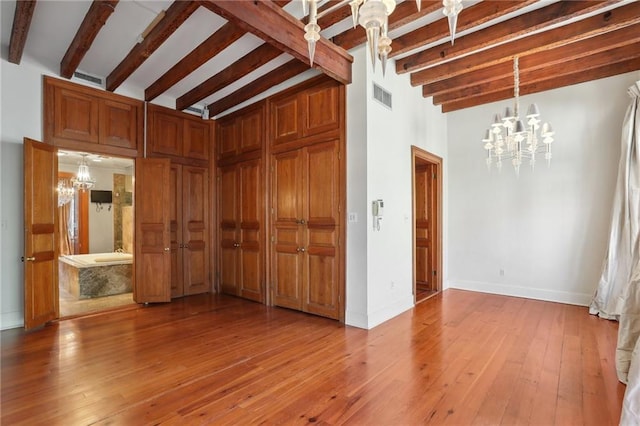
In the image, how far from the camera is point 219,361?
281 centimetres

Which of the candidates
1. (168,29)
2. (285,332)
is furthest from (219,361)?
(168,29)

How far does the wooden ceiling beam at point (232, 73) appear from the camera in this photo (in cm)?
359

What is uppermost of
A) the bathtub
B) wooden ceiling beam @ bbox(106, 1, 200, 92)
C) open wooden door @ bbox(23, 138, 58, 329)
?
wooden ceiling beam @ bbox(106, 1, 200, 92)

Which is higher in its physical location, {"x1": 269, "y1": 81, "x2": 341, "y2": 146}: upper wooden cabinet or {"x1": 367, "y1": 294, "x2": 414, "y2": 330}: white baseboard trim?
{"x1": 269, "y1": 81, "x2": 341, "y2": 146}: upper wooden cabinet

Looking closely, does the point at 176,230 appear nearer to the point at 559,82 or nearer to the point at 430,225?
the point at 430,225

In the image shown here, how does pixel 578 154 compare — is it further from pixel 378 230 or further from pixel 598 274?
pixel 378 230

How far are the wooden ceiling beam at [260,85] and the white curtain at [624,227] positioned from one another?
4.13 meters

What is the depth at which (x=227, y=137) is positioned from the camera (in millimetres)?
5422

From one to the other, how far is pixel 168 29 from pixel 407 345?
12.6 ft

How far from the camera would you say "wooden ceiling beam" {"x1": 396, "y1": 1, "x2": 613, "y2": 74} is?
290cm

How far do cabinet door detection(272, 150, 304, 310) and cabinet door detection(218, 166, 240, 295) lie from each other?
0.98m

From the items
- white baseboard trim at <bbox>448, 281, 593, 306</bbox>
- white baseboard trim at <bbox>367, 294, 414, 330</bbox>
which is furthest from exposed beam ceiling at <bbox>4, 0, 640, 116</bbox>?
white baseboard trim at <bbox>448, 281, 593, 306</bbox>

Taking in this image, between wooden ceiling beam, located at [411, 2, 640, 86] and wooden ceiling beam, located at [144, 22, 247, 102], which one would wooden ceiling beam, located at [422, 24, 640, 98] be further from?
wooden ceiling beam, located at [144, 22, 247, 102]

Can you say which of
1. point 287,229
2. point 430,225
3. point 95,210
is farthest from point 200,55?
point 95,210
